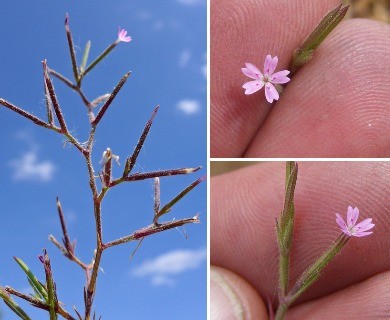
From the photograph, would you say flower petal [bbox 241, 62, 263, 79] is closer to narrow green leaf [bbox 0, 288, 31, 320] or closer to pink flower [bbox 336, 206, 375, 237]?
pink flower [bbox 336, 206, 375, 237]

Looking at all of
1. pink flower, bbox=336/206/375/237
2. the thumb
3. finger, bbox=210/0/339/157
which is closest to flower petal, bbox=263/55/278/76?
finger, bbox=210/0/339/157

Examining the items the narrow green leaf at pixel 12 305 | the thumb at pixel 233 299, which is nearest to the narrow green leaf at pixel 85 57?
the narrow green leaf at pixel 12 305

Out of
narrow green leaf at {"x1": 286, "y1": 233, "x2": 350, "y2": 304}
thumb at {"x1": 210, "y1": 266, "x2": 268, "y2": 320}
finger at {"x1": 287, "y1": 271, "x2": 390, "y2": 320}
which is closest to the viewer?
narrow green leaf at {"x1": 286, "y1": 233, "x2": 350, "y2": 304}

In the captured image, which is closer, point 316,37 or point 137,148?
point 137,148

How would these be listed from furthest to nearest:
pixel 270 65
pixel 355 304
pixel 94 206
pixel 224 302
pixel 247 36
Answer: pixel 224 302
pixel 247 36
pixel 270 65
pixel 355 304
pixel 94 206

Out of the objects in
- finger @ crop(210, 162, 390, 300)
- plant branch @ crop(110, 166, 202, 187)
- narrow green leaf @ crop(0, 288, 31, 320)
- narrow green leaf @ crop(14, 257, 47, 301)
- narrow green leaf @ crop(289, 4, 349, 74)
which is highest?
narrow green leaf @ crop(289, 4, 349, 74)

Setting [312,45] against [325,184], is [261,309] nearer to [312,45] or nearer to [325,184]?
[325,184]

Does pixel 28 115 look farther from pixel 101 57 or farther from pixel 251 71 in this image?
pixel 251 71

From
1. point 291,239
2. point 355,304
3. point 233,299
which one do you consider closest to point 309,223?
point 291,239

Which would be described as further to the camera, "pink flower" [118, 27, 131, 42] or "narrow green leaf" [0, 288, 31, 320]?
"pink flower" [118, 27, 131, 42]
